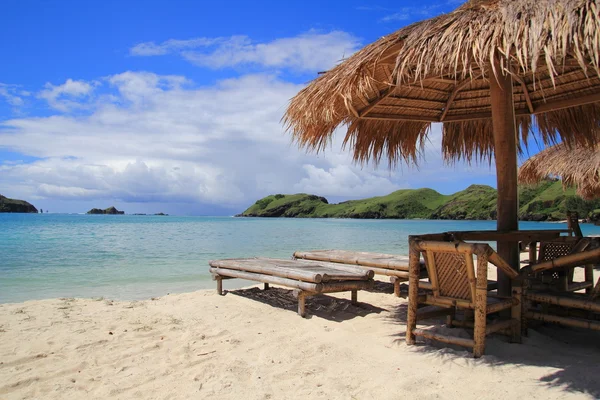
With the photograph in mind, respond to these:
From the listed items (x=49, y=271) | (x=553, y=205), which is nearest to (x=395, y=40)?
(x=49, y=271)

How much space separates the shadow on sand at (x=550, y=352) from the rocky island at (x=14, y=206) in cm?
13480

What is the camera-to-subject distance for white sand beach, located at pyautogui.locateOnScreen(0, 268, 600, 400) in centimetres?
260

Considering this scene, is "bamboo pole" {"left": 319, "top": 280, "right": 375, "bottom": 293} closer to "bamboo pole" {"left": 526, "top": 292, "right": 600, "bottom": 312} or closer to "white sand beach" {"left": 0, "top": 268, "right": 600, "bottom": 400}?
"white sand beach" {"left": 0, "top": 268, "right": 600, "bottom": 400}

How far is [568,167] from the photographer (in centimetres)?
909

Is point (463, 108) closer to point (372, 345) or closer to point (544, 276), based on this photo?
point (544, 276)

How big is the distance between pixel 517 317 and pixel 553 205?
234 feet

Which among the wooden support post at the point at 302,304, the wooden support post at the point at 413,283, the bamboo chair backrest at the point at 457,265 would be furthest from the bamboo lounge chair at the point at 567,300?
the wooden support post at the point at 302,304

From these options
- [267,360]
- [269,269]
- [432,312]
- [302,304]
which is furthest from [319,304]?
[267,360]

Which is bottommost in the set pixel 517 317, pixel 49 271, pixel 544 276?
pixel 49 271

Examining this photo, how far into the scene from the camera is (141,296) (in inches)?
281

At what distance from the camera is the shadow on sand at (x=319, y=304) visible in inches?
187

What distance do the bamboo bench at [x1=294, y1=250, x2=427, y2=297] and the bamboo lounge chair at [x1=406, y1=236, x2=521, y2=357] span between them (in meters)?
1.75

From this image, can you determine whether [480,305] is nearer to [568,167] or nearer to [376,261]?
[376,261]

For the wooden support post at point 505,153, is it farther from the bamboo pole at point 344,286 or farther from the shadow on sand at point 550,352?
the bamboo pole at point 344,286
